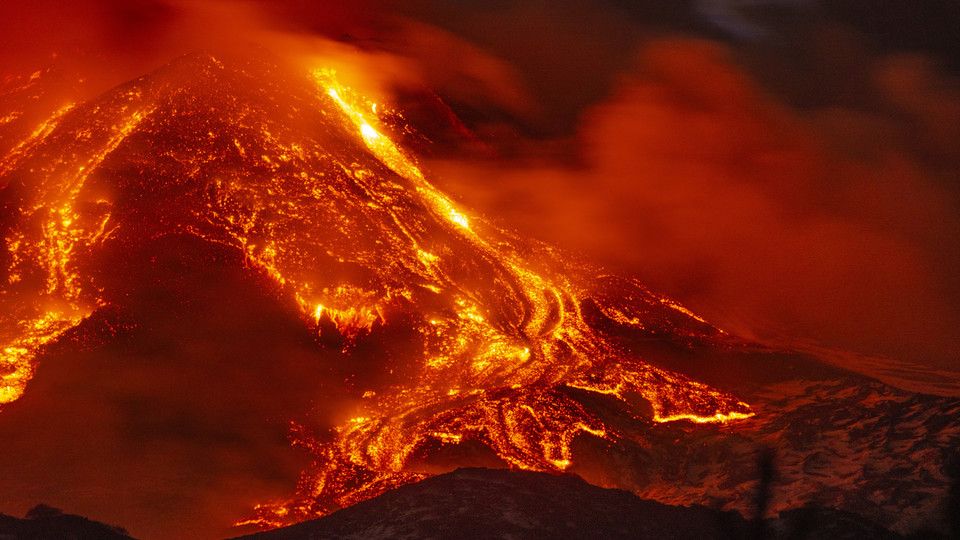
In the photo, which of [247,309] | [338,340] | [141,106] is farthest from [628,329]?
Result: [141,106]

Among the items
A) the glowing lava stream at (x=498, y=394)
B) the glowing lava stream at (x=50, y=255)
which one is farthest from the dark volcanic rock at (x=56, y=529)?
the glowing lava stream at (x=50, y=255)

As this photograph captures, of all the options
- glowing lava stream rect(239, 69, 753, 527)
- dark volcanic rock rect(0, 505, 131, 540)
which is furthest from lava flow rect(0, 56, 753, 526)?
dark volcanic rock rect(0, 505, 131, 540)

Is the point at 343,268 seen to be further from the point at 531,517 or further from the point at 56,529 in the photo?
the point at 56,529

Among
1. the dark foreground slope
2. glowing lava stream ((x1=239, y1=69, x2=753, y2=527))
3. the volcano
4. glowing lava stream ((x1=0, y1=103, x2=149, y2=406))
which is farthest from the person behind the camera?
glowing lava stream ((x1=0, y1=103, x2=149, y2=406))

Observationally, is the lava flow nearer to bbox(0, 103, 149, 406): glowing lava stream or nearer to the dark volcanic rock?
bbox(0, 103, 149, 406): glowing lava stream

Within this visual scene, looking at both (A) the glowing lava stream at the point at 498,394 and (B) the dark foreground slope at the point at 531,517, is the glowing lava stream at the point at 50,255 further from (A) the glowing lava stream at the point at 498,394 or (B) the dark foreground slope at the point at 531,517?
(B) the dark foreground slope at the point at 531,517

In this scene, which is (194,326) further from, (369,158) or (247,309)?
(369,158)
